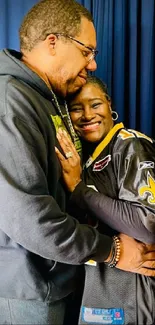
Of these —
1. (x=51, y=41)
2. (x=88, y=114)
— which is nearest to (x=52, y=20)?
(x=51, y=41)

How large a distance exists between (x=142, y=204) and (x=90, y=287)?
1.19ft

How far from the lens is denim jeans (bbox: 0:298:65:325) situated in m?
1.20

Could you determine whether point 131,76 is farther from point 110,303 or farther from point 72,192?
point 110,303

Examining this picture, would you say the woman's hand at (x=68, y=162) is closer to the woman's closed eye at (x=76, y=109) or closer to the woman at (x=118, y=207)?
the woman at (x=118, y=207)

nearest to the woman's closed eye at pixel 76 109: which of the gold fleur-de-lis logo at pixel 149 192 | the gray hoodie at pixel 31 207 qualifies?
the gray hoodie at pixel 31 207

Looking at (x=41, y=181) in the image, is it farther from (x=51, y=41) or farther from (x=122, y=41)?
(x=122, y=41)

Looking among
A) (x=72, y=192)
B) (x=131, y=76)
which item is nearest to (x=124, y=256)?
(x=72, y=192)

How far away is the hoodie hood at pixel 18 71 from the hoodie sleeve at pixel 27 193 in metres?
0.10

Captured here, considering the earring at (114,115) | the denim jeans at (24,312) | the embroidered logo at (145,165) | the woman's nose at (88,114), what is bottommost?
the denim jeans at (24,312)

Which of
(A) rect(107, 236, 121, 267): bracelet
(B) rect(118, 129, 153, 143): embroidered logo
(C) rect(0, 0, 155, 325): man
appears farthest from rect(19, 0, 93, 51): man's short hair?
(A) rect(107, 236, 121, 267): bracelet

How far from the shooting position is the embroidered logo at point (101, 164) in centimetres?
150

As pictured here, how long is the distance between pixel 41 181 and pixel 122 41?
3.31ft

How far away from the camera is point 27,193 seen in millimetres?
1035

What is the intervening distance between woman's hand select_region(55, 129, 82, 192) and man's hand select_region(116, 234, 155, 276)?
0.82ft
